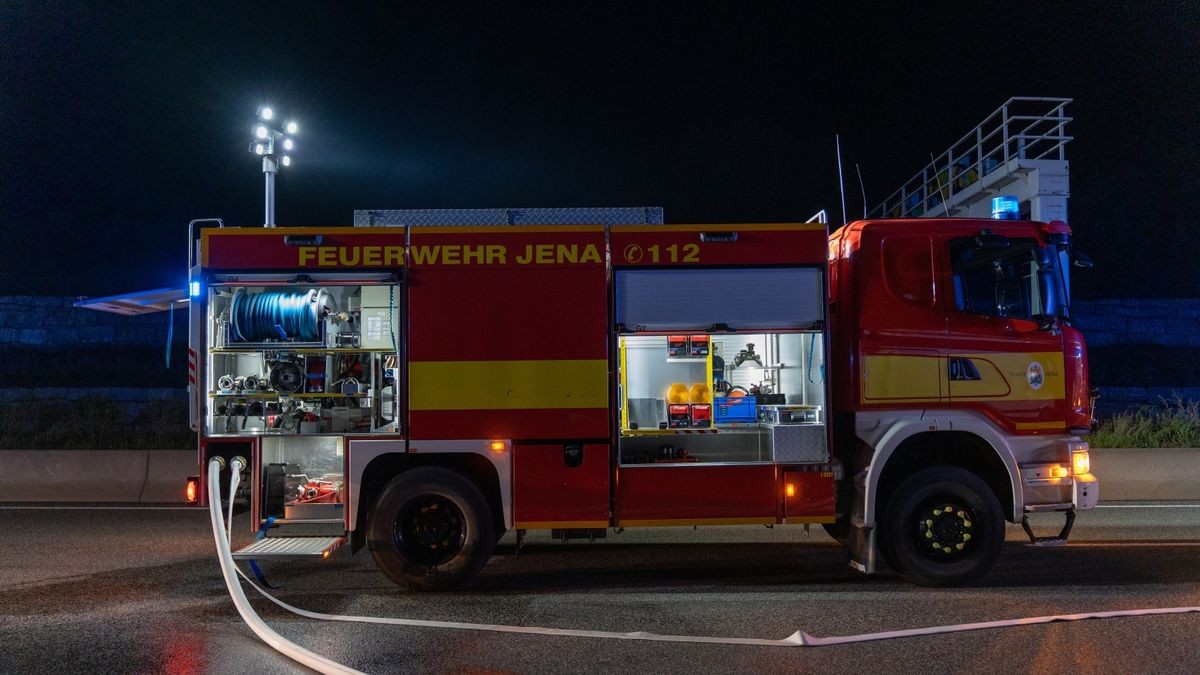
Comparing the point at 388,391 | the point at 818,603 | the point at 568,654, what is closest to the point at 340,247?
the point at 388,391

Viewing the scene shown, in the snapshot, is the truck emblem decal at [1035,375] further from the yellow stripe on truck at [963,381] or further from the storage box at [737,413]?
the storage box at [737,413]

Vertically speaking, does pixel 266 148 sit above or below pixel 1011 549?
above

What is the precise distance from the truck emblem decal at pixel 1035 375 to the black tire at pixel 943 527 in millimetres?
904

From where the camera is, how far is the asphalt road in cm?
485

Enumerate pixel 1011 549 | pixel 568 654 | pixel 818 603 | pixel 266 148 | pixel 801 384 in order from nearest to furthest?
pixel 568 654 < pixel 818 603 < pixel 801 384 < pixel 1011 549 < pixel 266 148

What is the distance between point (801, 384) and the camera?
698 cm

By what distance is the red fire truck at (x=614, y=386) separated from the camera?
6.53 m

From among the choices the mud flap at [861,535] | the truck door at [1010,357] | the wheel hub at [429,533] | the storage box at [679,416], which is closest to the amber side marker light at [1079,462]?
the truck door at [1010,357]

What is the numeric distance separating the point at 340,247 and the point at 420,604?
2.82 m

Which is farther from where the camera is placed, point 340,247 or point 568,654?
point 340,247

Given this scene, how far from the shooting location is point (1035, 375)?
21.9ft

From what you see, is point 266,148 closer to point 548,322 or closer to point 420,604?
point 548,322

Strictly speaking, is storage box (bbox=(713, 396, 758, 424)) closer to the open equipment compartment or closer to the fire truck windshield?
the fire truck windshield

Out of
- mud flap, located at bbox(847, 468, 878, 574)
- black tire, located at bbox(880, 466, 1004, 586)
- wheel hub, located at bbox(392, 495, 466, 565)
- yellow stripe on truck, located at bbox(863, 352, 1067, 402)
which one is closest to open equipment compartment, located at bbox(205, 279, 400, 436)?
wheel hub, located at bbox(392, 495, 466, 565)
